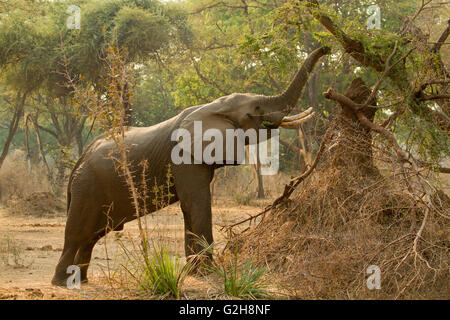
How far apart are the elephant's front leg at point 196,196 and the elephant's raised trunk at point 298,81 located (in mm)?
1469

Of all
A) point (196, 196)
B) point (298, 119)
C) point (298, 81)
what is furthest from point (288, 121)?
point (196, 196)

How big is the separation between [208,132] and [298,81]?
1482mm

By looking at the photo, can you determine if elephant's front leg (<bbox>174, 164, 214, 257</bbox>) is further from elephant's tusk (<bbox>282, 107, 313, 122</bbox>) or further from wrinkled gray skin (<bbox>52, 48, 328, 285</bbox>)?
elephant's tusk (<bbox>282, 107, 313, 122</bbox>)

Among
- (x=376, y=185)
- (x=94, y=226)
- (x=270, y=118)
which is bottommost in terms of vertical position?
(x=94, y=226)

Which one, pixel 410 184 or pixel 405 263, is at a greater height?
pixel 410 184

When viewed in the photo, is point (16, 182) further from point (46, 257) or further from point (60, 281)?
point (60, 281)

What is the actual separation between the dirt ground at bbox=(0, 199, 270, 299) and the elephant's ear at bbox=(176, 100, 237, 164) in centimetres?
82

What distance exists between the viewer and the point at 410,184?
6105 millimetres

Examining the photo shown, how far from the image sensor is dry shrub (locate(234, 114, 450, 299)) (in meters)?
5.46

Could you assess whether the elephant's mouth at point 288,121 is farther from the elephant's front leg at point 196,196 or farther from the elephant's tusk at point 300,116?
the elephant's front leg at point 196,196

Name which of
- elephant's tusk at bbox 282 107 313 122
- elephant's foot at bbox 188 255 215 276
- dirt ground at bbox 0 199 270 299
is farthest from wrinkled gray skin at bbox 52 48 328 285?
elephant's foot at bbox 188 255 215 276
